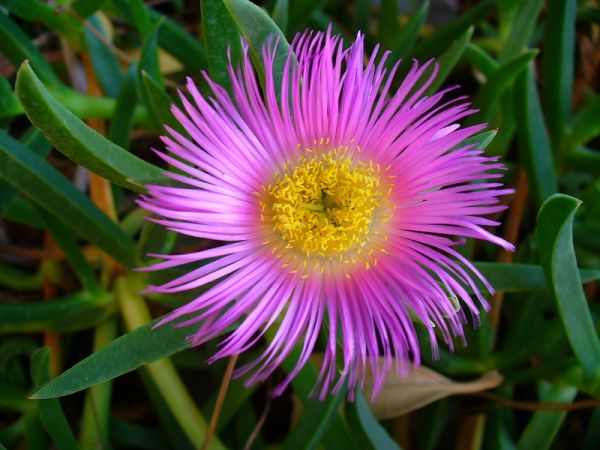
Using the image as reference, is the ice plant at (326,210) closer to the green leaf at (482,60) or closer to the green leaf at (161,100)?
the green leaf at (161,100)

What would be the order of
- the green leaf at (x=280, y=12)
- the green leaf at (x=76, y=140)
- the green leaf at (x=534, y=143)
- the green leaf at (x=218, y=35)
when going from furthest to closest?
1. the green leaf at (x=534, y=143)
2. the green leaf at (x=280, y=12)
3. the green leaf at (x=218, y=35)
4. the green leaf at (x=76, y=140)

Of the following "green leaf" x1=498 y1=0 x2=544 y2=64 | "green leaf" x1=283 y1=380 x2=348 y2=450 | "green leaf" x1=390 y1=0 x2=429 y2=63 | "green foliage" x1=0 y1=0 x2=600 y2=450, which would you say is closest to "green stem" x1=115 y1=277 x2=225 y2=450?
"green foliage" x1=0 y1=0 x2=600 y2=450

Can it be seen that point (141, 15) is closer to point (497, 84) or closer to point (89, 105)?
point (89, 105)

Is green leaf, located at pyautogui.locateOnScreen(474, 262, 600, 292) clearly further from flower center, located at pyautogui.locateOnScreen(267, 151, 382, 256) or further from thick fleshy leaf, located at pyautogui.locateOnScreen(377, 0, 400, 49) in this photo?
thick fleshy leaf, located at pyautogui.locateOnScreen(377, 0, 400, 49)

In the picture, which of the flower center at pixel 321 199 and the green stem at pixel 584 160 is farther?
the green stem at pixel 584 160

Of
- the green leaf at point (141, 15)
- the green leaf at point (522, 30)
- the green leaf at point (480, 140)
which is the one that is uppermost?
the green leaf at point (141, 15)

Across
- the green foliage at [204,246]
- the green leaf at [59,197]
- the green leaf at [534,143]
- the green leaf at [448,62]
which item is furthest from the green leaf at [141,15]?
the green leaf at [534,143]

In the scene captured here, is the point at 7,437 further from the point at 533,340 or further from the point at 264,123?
the point at 533,340
